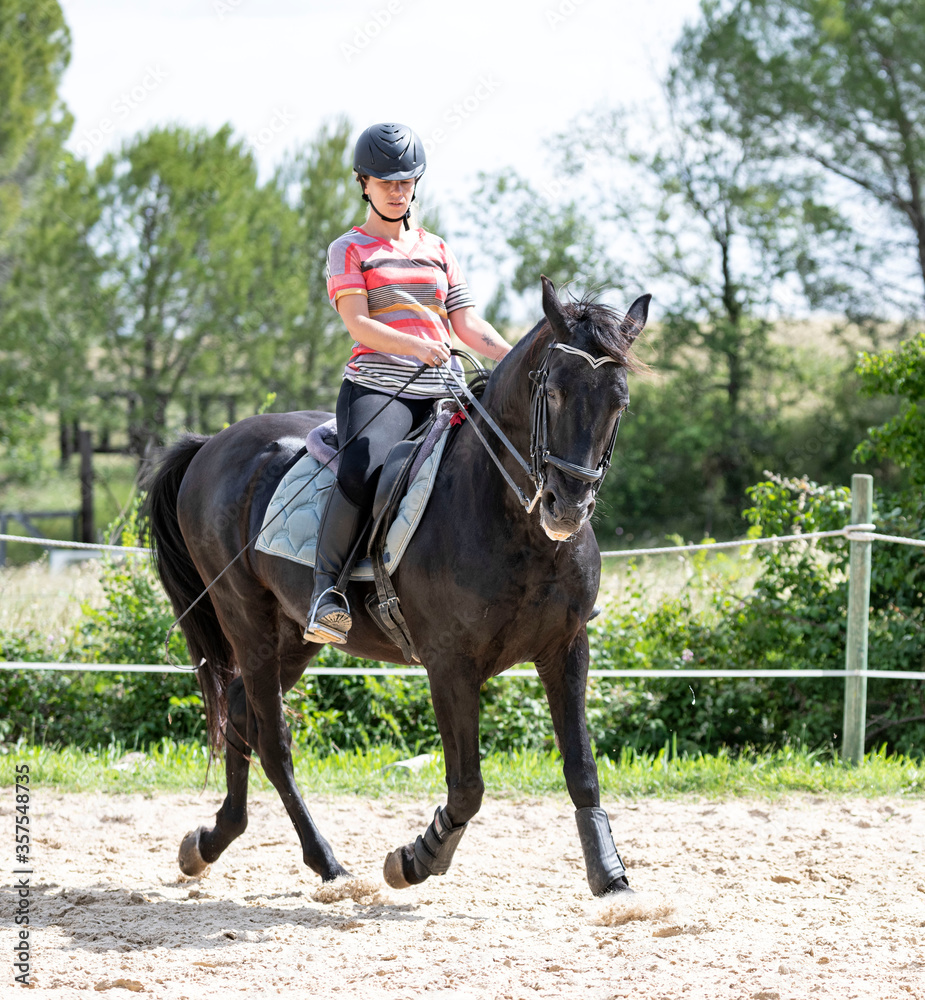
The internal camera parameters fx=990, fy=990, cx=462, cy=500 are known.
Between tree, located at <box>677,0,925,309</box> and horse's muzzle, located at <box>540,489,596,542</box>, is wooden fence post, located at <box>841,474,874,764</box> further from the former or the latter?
tree, located at <box>677,0,925,309</box>

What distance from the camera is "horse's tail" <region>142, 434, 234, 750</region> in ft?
17.0

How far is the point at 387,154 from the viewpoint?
380 centimetres

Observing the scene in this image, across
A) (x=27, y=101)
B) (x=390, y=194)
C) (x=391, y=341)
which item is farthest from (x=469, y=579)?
(x=27, y=101)

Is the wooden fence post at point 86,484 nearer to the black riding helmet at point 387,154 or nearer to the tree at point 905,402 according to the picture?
the tree at point 905,402

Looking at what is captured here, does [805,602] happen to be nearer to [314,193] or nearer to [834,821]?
[834,821]

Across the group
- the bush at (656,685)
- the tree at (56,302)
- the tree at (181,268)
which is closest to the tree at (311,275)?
the tree at (181,268)

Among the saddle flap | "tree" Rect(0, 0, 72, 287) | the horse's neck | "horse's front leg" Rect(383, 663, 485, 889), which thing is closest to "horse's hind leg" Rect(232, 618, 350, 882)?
"horse's front leg" Rect(383, 663, 485, 889)

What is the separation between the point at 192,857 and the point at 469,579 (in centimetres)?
207

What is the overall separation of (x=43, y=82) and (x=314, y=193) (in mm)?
6148

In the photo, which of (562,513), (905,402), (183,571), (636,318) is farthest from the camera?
(905,402)

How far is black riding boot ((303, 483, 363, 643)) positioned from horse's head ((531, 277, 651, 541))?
964 mm

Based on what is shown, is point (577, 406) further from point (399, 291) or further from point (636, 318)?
point (399, 291)

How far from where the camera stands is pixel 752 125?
938 inches

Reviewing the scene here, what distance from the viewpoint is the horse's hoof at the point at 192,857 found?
14.5 feet
